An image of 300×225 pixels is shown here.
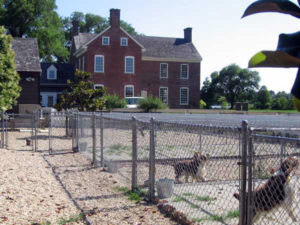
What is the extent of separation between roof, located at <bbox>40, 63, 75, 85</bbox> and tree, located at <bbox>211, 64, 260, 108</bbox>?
36.9 meters

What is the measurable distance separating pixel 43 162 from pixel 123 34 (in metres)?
29.8

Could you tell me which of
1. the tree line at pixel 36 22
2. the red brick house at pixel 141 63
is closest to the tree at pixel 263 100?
the red brick house at pixel 141 63

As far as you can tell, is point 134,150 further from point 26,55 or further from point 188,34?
point 188,34

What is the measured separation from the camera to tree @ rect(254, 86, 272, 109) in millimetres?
68131

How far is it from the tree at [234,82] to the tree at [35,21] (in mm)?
31932

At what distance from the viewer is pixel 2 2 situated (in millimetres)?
47531

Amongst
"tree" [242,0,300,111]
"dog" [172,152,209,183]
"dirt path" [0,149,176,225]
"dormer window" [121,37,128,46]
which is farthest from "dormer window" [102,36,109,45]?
"tree" [242,0,300,111]

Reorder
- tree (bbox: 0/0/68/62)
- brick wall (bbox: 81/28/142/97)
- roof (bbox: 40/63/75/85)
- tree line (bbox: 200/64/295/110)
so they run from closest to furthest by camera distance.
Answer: brick wall (bbox: 81/28/142/97) → roof (bbox: 40/63/75/85) → tree (bbox: 0/0/68/62) → tree line (bbox: 200/64/295/110)

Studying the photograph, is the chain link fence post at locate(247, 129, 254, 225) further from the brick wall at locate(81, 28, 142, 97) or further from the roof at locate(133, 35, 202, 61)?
the roof at locate(133, 35, 202, 61)

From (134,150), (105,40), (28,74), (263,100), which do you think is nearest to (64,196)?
(134,150)

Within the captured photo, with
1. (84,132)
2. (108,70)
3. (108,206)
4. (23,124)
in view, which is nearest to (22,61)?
(23,124)

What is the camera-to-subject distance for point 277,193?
3.83 m

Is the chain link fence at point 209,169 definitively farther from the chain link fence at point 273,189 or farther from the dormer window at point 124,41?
the dormer window at point 124,41

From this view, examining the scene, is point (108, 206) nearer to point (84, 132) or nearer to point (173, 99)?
point (84, 132)
